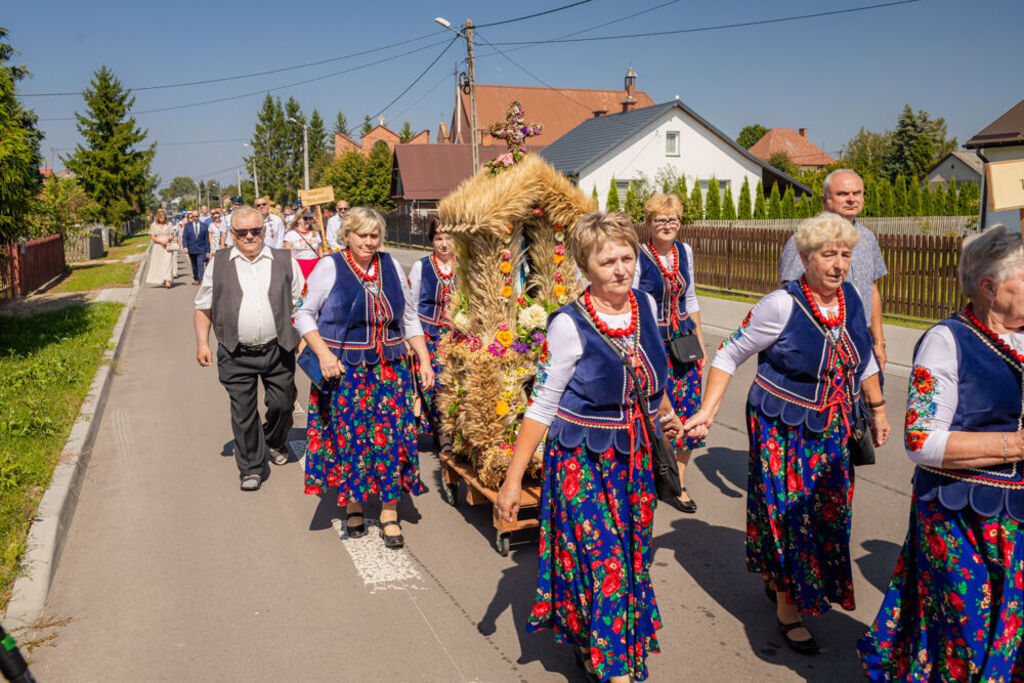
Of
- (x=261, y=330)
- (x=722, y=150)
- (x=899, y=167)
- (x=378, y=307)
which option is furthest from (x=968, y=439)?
(x=899, y=167)

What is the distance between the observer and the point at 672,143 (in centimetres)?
4216

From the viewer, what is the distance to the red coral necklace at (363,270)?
16.2ft

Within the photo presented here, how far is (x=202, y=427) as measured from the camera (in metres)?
8.15

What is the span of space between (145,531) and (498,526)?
2.54 m

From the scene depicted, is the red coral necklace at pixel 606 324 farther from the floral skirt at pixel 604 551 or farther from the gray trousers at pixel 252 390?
the gray trousers at pixel 252 390

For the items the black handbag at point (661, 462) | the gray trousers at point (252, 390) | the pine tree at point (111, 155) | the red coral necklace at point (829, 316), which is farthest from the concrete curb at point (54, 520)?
the pine tree at point (111, 155)

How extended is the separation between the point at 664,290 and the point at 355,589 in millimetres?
2724

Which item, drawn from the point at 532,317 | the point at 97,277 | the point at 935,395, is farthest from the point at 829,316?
the point at 97,277

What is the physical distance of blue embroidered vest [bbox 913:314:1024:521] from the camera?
2.56m

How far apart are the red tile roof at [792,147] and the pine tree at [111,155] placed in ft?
217

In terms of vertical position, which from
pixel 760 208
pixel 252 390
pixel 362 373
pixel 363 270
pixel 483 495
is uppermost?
pixel 760 208

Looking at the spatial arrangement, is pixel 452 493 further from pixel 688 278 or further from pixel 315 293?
pixel 688 278

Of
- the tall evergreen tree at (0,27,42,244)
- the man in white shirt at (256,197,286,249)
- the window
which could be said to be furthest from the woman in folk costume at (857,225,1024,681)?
the window

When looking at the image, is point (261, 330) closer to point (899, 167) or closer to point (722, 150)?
point (722, 150)
